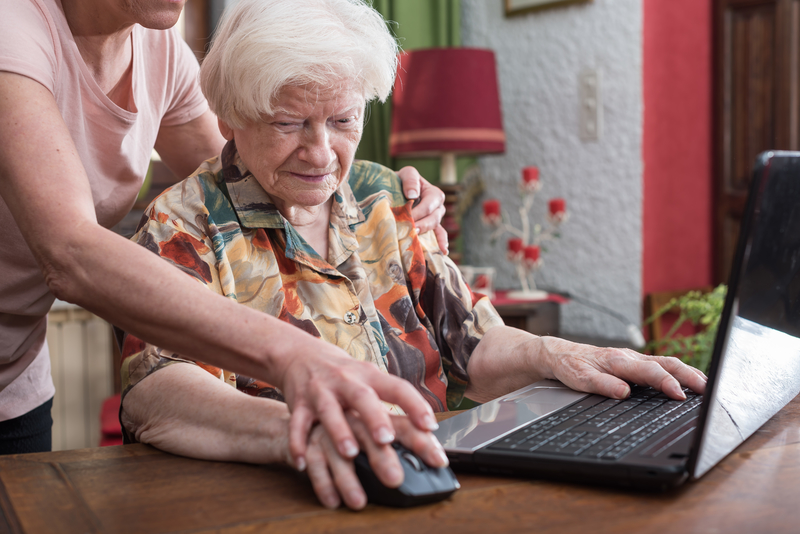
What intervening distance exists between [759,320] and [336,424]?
40cm

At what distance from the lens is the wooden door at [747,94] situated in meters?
2.84

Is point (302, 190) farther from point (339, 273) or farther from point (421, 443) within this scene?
point (421, 443)

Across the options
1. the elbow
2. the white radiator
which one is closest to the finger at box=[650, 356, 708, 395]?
the elbow

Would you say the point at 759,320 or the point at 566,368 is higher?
the point at 759,320

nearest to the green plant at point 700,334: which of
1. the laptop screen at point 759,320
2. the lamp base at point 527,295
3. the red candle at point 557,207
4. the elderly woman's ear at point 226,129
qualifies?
the lamp base at point 527,295

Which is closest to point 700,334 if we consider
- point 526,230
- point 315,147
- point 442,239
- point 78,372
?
point 526,230

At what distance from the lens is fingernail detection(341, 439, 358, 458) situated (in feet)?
2.04

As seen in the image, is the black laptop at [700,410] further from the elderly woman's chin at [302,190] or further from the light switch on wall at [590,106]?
the light switch on wall at [590,106]

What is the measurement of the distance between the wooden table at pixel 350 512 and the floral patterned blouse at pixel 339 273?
210mm

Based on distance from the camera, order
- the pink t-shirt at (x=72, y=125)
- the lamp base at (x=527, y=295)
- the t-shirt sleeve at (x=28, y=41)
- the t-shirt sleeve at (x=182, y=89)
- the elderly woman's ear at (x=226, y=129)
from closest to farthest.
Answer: the t-shirt sleeve at (x=28, y=41)
the pink t-shirt at (x=72, y=125)
the elderly woman's ear at (x=226, y=129)
the t-shirt sleeve at (x=182, y=89)
the lamp base at (x=527, y=295)

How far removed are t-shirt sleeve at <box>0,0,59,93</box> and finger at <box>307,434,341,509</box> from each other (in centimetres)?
58

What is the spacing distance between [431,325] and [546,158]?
6.31 ft

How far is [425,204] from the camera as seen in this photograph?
1.28 meters

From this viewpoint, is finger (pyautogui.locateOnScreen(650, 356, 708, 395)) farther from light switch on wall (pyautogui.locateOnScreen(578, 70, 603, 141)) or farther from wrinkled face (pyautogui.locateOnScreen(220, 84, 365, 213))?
light switch on wall (pyautogui.locateOnScreen(578, 70, 603, 141))
